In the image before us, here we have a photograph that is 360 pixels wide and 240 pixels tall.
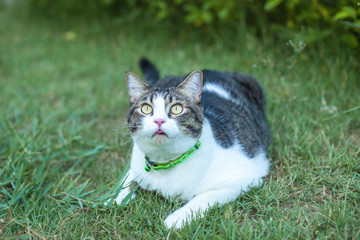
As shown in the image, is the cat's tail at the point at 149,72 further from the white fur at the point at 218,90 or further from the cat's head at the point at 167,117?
the cat's head at the point at 167,117

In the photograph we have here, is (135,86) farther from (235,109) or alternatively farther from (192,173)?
(235,109)

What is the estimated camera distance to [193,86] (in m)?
1.81

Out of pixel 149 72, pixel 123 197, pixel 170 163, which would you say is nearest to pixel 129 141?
pixel 123 197

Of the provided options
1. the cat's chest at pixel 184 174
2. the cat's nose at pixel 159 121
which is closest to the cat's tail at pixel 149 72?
the cat's chest at pixel 184 174

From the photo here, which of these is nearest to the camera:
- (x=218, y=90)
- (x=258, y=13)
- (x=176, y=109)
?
(x=176, y=109)

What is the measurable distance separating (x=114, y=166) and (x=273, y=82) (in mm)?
1567

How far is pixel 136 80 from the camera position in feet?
6.07

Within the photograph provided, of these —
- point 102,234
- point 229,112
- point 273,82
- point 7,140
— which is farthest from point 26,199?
point 273,82

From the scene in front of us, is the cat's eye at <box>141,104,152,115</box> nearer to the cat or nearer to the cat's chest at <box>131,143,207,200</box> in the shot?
the cat

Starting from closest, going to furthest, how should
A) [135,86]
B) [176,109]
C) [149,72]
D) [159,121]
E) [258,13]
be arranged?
1. [159,121]
2. [176,109]
3. [135,86]
4. [149,72]
5. [258,13]

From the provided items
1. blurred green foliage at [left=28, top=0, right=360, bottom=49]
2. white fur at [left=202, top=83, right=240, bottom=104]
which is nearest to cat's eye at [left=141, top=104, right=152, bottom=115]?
white fur at [left=202, top=83, right=240, bottom=104]

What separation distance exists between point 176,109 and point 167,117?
83mm

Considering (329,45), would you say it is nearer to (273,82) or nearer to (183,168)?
(273,82)

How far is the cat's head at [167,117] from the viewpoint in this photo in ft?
5.30
